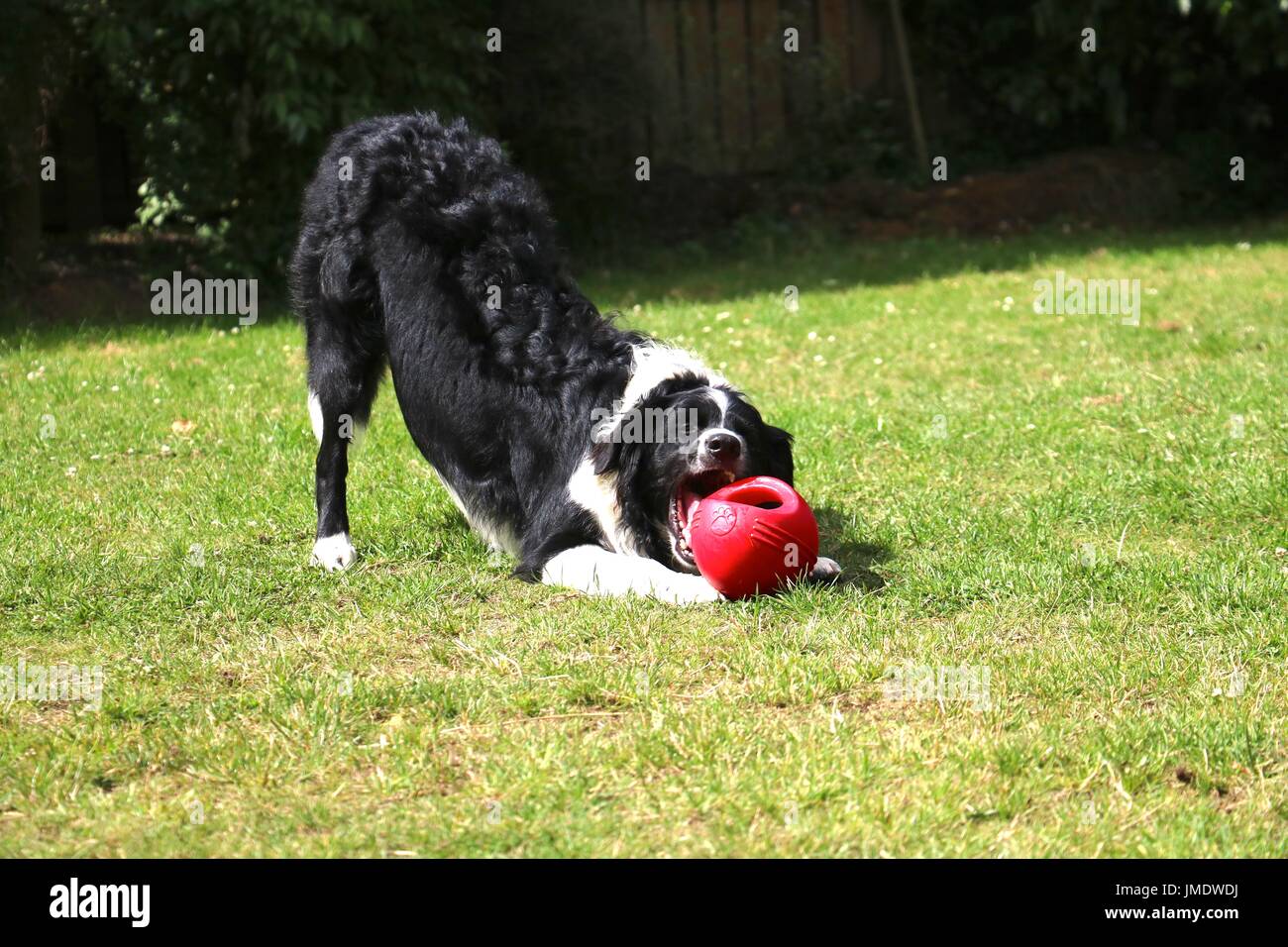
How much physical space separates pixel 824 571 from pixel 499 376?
1.39 meters

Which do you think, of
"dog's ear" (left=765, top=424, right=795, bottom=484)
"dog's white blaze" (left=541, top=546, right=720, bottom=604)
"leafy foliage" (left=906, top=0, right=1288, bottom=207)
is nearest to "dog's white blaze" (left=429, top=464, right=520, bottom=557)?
"dog's white blaze" (left=541, top=546, right=720, bottom=604)

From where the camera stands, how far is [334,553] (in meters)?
5.18

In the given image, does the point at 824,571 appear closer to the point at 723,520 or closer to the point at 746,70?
the point at 723,520

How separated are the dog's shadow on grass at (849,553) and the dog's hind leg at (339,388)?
73.7 inches

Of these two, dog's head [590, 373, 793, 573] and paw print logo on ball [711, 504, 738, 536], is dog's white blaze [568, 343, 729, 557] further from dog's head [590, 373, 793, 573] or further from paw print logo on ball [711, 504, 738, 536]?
paw print logo on ball [711, 504, 738, 536]

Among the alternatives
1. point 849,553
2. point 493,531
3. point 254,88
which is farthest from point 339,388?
point 254,88

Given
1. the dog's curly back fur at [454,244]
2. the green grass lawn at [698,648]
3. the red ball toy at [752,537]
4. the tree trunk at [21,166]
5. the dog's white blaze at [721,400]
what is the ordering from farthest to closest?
the tree trunk at [21,166]
the dog's curly back fur at [454,244]
the dog's white blaze at [721,400]
the red ball toy at [752,537]
the green grass lawn at [698,648]

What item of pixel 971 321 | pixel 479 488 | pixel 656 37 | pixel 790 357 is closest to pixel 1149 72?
pixel 656 37

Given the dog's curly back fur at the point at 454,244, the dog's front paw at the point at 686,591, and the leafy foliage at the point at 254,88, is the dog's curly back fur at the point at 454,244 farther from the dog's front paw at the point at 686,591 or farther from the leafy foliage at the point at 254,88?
the leafy foliage at the point at 254,88

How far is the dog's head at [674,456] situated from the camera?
4.57 meters

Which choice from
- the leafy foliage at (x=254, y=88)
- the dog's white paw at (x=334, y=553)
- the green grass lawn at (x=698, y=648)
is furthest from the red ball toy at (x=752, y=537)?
the leafy foliage at (x=254, y=88)

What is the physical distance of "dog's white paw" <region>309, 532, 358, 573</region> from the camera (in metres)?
5.11

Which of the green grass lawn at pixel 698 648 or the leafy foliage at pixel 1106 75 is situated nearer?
the green grass lawn at pixel 698 648
